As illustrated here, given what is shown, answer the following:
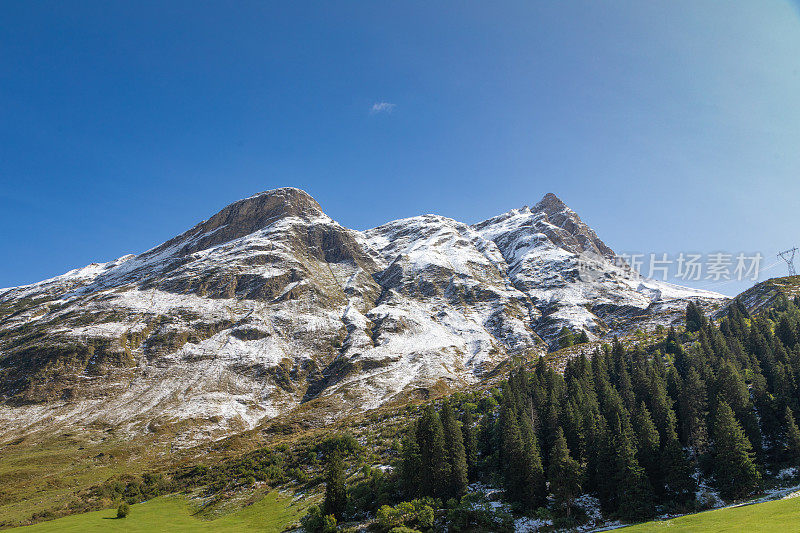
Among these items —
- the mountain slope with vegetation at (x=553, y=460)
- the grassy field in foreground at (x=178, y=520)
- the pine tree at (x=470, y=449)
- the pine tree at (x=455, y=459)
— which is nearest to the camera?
the mountain slope with vegetation at (x=553, y=460)

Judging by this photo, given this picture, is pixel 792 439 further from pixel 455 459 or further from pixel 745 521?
pixel 455 459

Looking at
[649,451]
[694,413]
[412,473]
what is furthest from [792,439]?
[412,473]

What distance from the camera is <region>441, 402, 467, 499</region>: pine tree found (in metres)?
67.2

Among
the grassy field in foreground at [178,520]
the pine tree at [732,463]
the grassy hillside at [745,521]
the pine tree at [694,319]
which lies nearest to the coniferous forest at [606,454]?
the pine tree at [732,463]

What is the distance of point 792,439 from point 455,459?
53.3m

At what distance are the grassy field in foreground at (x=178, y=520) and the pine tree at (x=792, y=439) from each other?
8087 cm

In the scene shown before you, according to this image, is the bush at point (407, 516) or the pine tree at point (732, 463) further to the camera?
the bush at point (407, 516)

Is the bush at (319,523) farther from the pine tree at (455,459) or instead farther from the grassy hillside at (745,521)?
the grassy hillside at (745,521)

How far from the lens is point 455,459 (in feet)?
227

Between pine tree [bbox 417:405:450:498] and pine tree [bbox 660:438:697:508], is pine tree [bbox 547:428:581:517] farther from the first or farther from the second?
pine tree [bbox 417:405:450:498]

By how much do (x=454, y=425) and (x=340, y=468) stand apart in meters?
22.7

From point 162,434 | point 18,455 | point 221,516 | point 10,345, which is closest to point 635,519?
point 221,516

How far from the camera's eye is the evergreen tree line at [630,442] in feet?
193

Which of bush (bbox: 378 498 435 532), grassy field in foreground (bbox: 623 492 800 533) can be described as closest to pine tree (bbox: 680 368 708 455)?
grassy field in foreground (bbox: 623 492 800 533)
